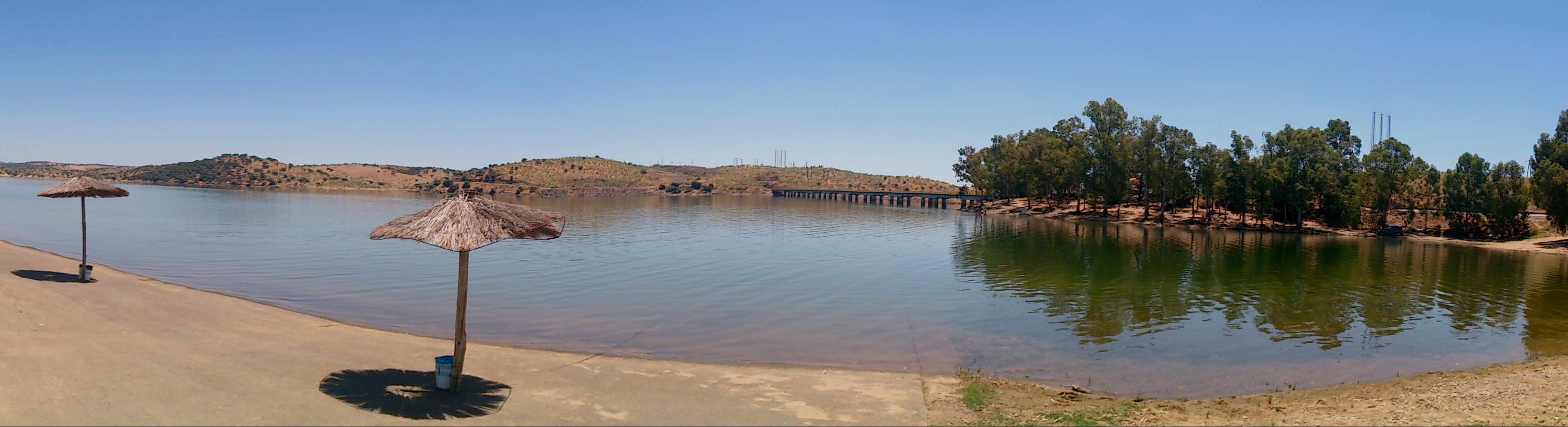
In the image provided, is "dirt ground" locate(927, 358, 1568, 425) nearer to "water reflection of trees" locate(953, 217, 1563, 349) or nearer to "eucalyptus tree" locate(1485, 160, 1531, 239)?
"water reflection of trees" locate(953, 217, 1563, 349)

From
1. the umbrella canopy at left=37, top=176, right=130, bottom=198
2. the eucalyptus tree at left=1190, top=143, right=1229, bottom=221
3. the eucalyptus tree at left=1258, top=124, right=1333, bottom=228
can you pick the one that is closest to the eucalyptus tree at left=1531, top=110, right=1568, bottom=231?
the eucalyptus tree at left=1258, top=124, right=1333, bottom=228

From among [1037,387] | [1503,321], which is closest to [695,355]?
[1037,387]

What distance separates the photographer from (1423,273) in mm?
39938

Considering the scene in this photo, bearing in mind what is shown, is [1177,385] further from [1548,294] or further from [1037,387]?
[1548,294]

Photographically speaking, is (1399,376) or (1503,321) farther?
(1503,321)

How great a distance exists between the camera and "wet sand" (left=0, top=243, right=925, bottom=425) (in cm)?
1084

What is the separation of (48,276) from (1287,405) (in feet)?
104

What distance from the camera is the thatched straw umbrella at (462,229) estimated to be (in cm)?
1155

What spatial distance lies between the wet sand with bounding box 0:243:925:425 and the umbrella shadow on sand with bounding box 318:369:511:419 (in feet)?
0.12

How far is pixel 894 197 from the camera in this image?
162 metres

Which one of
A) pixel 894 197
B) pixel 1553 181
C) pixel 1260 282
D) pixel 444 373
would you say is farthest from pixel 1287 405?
pixel 894 197

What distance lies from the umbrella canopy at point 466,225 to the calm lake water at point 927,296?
600cm

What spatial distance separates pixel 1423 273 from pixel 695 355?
133ft

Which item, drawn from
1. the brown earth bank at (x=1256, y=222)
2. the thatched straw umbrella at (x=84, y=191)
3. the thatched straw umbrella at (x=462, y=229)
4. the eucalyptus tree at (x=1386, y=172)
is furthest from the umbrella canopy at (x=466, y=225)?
the eucalyptus tree at (x=1386, y=172)
